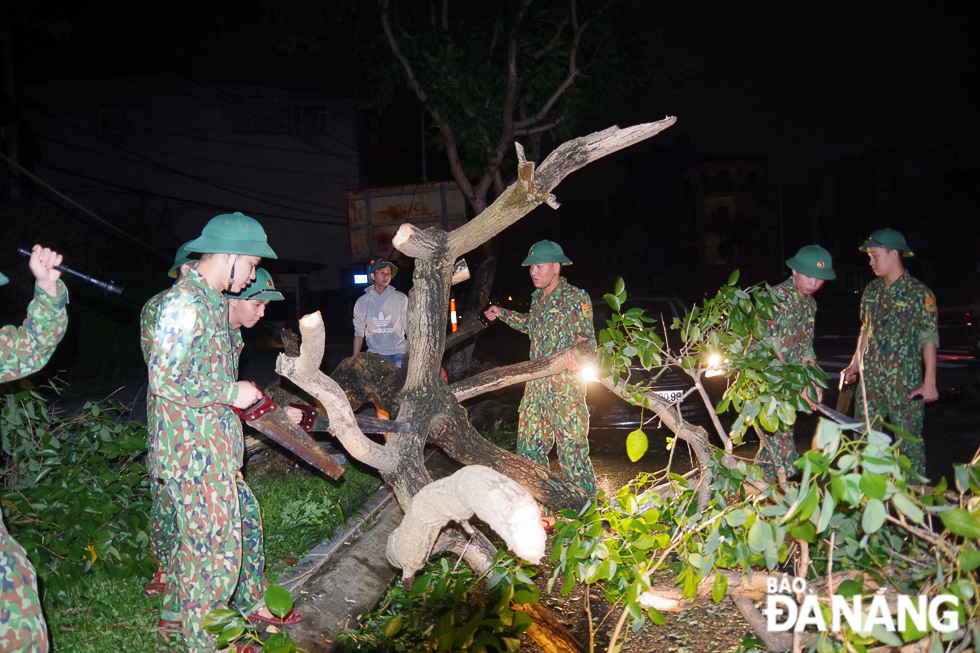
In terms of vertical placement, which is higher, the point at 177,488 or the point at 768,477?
the point at 177,488

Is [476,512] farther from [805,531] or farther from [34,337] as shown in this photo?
[34,337]

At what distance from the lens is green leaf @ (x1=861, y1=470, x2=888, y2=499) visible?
1.97m

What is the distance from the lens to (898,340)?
538 centimetres

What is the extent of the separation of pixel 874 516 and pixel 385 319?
6135 millimetres

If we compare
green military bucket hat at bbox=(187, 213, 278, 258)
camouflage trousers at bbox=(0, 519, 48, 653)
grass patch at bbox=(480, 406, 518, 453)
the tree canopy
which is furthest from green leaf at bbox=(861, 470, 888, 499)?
the tree canopy

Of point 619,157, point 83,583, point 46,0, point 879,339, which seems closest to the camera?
point 83,583

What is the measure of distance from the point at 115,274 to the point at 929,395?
57.1ft

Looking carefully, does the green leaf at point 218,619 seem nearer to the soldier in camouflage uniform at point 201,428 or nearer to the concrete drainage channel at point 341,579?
the soldier in camouflage uniform at point 201,428

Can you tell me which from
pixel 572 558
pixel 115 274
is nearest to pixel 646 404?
pixel 572 558

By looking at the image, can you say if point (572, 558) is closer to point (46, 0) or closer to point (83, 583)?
point (83, 583)

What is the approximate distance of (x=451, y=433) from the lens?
450 centimetres

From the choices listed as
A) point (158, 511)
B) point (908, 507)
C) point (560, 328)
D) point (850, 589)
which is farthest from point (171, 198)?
point (908, 507)

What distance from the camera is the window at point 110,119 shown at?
27.3 m

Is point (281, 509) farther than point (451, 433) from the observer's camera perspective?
Yes
